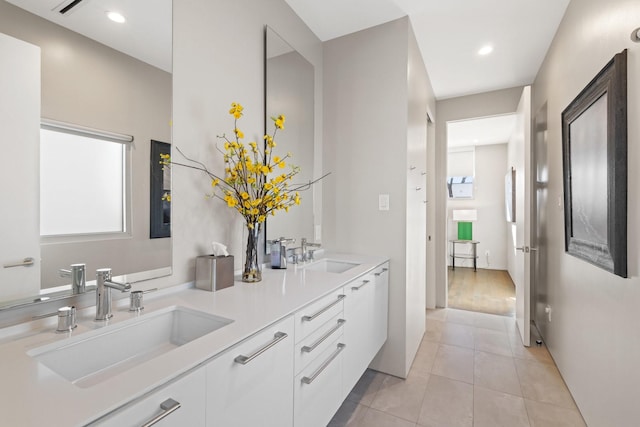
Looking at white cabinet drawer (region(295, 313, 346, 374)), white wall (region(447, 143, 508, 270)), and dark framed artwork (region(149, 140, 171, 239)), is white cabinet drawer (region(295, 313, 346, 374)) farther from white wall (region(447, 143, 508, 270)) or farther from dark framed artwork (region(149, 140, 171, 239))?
white wall (region(447, 143, 508, 270))

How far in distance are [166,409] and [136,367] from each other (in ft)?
0.40

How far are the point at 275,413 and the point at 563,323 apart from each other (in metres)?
2.29

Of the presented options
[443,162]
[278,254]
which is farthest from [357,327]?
[443,162]

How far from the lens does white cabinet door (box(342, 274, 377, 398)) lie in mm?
1620

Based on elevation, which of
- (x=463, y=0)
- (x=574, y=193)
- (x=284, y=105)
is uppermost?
(x=463, y=0)

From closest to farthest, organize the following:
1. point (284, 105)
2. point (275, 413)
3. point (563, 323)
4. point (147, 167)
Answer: point (275, 413) → point (147, 167) → point (284, 105) → point (563, 323)

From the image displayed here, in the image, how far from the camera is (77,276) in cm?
103

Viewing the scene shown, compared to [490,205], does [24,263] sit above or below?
below

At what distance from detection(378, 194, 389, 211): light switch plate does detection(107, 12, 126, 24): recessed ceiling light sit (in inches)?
69.7

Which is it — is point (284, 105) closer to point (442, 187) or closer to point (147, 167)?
point (147, 167)

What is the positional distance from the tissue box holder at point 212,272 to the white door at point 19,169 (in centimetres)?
55

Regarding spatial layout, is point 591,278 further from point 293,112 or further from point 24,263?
point 24,263

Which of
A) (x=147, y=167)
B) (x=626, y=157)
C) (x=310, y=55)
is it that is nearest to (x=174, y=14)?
(x=147, y=167)

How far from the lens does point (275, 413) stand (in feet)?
3.45
